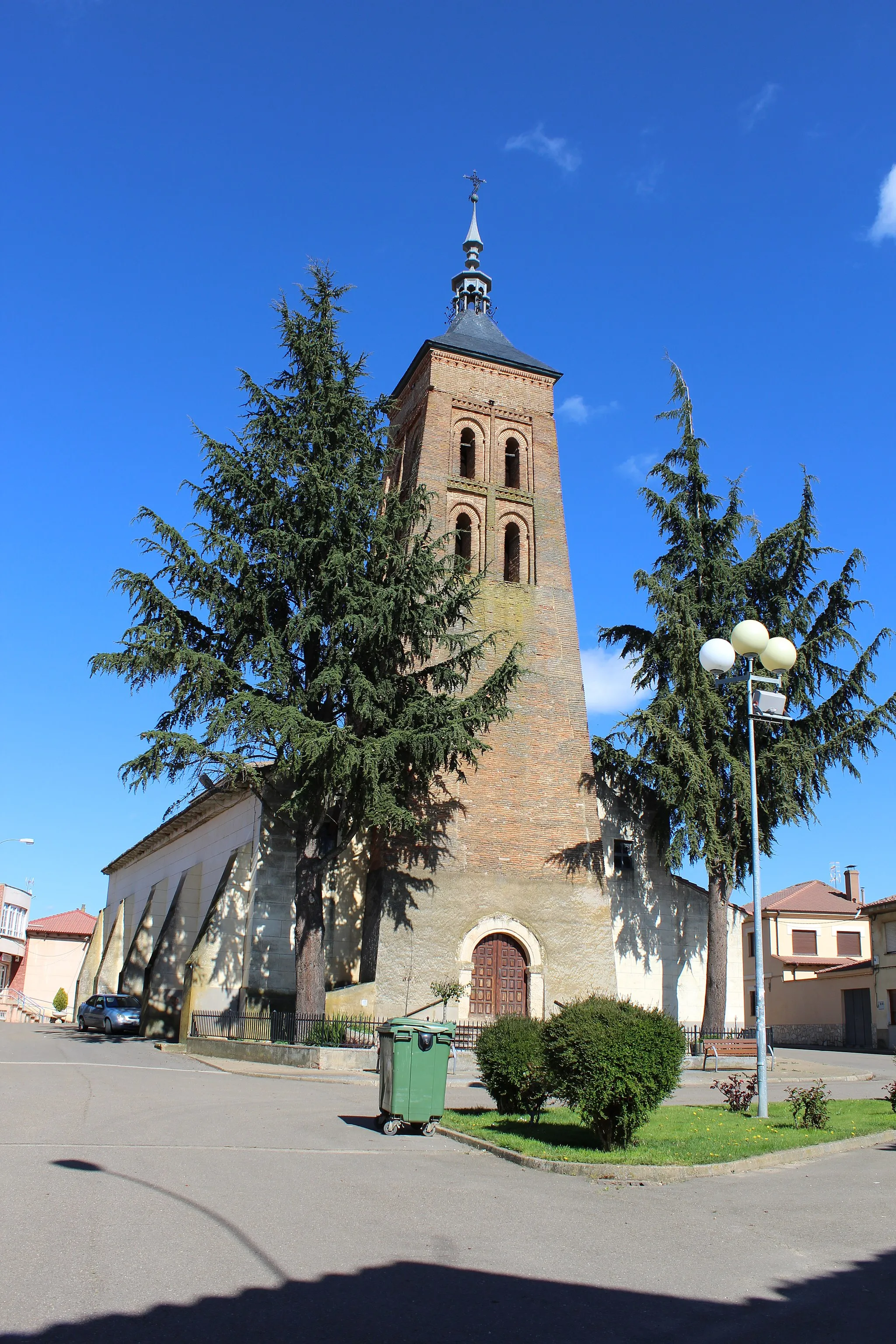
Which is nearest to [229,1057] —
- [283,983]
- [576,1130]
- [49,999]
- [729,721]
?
[283,983]

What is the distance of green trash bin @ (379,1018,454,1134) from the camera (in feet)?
38.2

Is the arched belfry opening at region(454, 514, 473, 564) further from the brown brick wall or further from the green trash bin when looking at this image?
the green trash bin

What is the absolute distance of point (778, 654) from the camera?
13680mm

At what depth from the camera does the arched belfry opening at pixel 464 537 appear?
28.7 meters

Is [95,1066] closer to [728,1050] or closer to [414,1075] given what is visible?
[414,1075]

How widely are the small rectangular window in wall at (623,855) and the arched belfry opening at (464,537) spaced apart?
28.9ft

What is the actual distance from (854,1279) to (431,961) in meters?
18.2

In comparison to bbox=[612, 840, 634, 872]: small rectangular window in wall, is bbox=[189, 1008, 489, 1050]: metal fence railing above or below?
below

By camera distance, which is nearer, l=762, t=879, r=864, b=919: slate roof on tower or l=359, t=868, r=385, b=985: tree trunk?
l=359, t=868, r=385, b=985: tree trunk

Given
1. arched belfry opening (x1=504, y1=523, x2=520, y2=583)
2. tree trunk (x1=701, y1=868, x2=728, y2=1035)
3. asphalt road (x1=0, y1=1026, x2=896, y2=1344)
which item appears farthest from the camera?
arched belfry opening (x1=504, y1=523, x2=520, y2=583)

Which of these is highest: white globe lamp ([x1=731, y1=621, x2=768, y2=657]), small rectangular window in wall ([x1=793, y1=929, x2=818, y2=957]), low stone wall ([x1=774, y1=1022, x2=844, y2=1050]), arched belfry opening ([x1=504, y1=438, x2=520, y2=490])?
arched belfry opening ([x1=504, y1=438, x2=520, y2=490])

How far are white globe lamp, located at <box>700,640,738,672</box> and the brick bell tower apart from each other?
10393 millimetres

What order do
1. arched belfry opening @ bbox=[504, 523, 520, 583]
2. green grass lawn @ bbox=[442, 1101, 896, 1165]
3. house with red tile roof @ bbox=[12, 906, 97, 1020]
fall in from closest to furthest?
green grass lawn @ bbox=[442, 1101, 896, 1165] → arched belfry opening @ bbox=[504, 523, 520, 583] → house with red tile roof @ bbox=[12, 906, 97, 1020]

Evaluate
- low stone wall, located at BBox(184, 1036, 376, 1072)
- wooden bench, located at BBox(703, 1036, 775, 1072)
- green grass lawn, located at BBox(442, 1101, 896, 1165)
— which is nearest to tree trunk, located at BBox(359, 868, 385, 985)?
low stone wall, located at BBox(184, 1036, 376, 1072)
